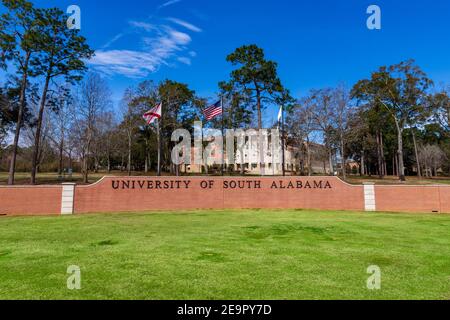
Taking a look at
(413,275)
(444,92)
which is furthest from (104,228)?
(444,92)

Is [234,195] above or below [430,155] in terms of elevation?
below

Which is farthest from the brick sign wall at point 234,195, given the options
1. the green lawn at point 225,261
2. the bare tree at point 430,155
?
the bare tree at point 430,155

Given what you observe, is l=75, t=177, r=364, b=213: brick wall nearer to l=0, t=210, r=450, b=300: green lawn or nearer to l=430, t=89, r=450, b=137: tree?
l=0, t=210, r=450, b=300: green lawn

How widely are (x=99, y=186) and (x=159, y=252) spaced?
10.8m

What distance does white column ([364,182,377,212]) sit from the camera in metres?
17.3

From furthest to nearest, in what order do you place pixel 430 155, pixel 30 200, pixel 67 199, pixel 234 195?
pixel 430 155 → pixel 234 195 → pixel 67 199 → pixel 30 200

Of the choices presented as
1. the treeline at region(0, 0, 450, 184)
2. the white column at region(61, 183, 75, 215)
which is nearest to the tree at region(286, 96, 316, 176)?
the treeline at region(0, 0, 450, 184)

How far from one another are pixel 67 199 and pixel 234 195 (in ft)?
29.2

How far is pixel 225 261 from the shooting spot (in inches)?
257

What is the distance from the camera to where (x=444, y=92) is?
37.0 metres

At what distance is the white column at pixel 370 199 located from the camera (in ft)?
56.7

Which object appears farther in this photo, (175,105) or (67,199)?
(175,105)

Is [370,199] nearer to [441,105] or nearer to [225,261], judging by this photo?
[225,261]

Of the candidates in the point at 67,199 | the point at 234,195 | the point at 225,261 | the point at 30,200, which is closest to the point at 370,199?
the point at 234,195
